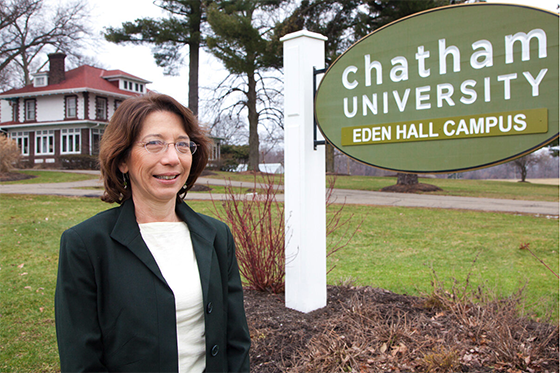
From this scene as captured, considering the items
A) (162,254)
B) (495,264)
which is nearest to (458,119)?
(162,254)

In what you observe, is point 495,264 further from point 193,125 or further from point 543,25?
point 193,125

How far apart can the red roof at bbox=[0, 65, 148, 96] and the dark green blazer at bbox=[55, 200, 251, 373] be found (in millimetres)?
33455

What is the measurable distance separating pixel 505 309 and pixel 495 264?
3.49 metres

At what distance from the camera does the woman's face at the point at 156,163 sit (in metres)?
1.68

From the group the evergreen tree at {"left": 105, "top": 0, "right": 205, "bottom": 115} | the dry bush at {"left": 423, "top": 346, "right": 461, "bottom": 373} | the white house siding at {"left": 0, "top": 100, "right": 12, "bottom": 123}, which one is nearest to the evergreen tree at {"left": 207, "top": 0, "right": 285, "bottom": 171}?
the evergreen tree at {"left": 105, "top": 0, "right": 205, "bottom": 115}

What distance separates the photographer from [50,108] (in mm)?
33562

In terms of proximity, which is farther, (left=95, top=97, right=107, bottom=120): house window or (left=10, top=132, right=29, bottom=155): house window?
(left=10, top=132, right=29, bottom=155): house window

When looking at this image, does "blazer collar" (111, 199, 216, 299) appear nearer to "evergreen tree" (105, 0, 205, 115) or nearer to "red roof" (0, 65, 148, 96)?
"evergreen tree" (105, 0, 205, 115)

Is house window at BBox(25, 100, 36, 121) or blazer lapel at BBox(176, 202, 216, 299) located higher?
house window at BBox(25, 100, 36, 121)

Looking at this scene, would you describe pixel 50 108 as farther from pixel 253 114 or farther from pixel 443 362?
pixel 443 362

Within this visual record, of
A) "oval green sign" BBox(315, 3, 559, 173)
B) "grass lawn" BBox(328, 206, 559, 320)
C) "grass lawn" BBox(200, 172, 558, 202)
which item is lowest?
"grass lawn" BBox(328, 206, 559, 320)

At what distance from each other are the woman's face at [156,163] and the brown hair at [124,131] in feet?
0.08

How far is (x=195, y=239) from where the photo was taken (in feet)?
5.75

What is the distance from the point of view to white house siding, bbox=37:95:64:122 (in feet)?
109
